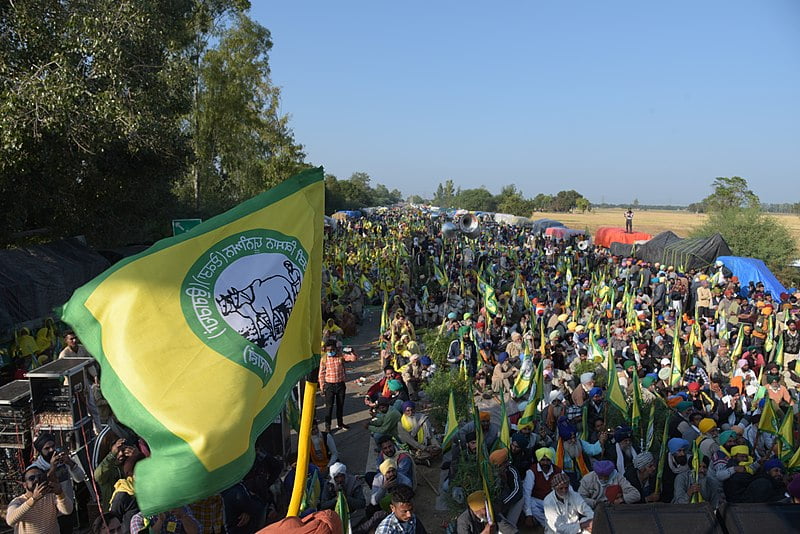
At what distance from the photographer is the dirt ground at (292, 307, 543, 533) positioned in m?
6.59

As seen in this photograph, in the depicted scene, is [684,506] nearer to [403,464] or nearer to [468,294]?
[403,464]

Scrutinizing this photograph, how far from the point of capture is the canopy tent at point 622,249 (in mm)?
26844

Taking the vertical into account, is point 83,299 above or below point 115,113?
below

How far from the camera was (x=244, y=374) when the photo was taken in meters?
3.14

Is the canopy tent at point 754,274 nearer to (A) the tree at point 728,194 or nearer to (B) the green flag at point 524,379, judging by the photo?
(B) the green flag at point 524,379

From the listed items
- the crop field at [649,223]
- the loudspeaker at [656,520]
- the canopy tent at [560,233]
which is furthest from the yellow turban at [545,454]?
the crop field at [649,223]

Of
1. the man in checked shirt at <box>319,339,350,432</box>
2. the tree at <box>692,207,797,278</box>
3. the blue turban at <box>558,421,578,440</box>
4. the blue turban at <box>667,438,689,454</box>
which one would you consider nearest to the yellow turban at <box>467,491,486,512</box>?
the blue turban at <box>558,421,578,440</box>

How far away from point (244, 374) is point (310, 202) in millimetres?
1498

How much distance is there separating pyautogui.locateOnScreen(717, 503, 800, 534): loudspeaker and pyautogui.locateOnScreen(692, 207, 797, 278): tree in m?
29.3

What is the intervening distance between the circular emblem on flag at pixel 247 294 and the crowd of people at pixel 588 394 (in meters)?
2.50

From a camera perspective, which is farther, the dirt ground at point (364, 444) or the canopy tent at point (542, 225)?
the canopy tent at point (542, 225)

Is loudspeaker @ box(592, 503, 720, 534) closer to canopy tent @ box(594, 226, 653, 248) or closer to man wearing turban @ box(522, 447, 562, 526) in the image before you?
man wearing turban @ box(522, 447, 562, 526)

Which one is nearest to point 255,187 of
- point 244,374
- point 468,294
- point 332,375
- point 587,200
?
point 468,294

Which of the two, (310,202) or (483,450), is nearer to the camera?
(310,202)
